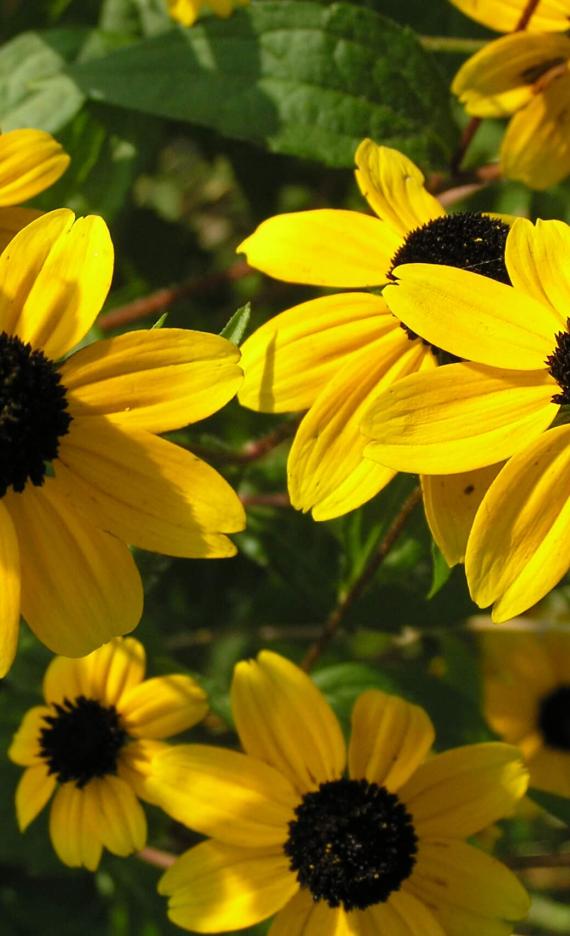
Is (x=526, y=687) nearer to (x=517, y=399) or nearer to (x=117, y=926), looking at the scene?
(x=117, y=926)

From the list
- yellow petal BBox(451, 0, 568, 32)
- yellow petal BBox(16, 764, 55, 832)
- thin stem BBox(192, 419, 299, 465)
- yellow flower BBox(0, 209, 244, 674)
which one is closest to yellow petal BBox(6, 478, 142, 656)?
yellow flower BBox(0, 209, 244, 674)

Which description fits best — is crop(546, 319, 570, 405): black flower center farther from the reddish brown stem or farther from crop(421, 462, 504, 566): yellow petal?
the reddish brown stem

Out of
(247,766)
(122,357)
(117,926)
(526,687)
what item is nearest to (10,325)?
(122,357)

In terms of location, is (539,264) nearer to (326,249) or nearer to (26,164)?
(326,249)

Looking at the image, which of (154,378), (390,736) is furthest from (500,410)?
(390,736)

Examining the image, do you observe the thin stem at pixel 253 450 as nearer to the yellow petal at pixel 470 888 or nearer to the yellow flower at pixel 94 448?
the yellow flower at pixel 94 448
